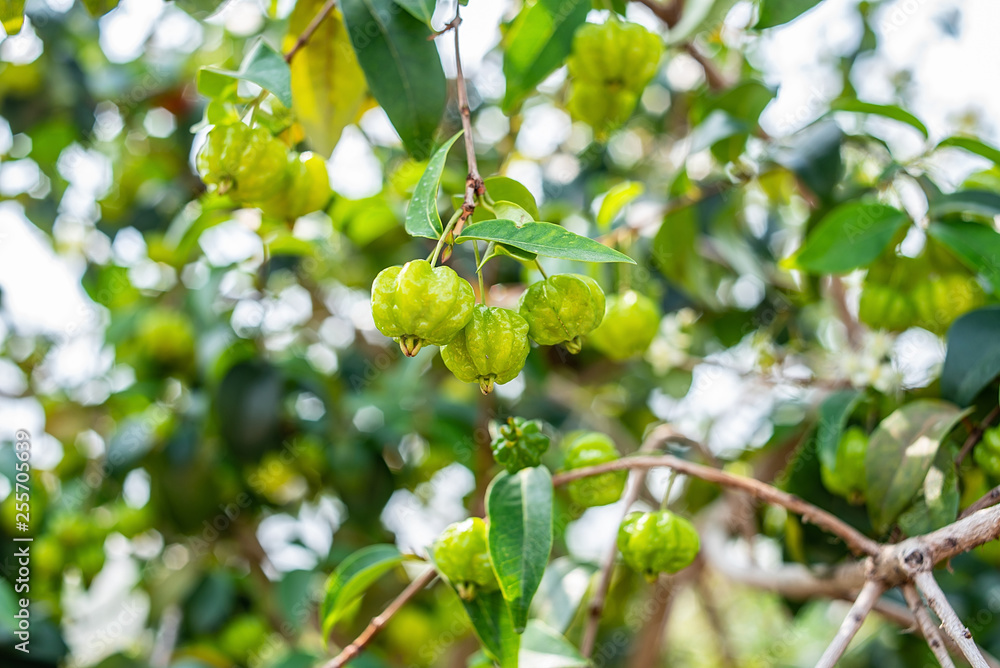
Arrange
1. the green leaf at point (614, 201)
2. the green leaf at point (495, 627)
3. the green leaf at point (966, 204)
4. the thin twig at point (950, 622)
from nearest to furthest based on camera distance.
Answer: the thin twig at point (950, 622), the green leaf at point (495, 627), the green leaf at point (966, 204), the green leaf at point (614, 201)

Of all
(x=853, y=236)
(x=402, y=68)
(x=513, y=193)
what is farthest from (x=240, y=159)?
(x=853, y=236)

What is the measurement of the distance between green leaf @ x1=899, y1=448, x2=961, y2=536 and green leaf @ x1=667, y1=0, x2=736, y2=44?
764 millimetres

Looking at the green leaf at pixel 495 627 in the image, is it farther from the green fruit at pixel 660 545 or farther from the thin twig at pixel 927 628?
the thin twig at pixel 927 628

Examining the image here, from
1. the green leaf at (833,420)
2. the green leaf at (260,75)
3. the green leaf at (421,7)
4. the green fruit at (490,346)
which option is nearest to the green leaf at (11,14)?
the green leaf at (260,75)

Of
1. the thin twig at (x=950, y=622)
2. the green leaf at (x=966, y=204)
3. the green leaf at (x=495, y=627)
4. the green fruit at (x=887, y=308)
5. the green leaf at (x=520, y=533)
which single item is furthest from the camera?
the green fruit at (x=887, y=308)

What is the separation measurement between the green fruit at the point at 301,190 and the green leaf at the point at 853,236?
30.0 inches

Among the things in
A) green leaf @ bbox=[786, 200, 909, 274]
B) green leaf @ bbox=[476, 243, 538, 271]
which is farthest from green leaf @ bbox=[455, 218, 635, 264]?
green leaf @ bbox=[786, 200, 909, 274]

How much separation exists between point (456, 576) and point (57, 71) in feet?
7.05

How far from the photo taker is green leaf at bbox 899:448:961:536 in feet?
2.98

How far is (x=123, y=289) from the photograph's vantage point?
227 cm

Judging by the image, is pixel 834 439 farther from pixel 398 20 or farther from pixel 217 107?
pixel 217 107

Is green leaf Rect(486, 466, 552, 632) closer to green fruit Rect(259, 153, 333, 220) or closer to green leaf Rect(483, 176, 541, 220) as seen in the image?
green leaf Rect(483, 176, 541, 220)

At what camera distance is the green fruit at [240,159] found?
891 millimetres

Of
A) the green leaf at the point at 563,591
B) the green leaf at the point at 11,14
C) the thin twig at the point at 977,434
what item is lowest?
the green leaf at the point at 563,591
